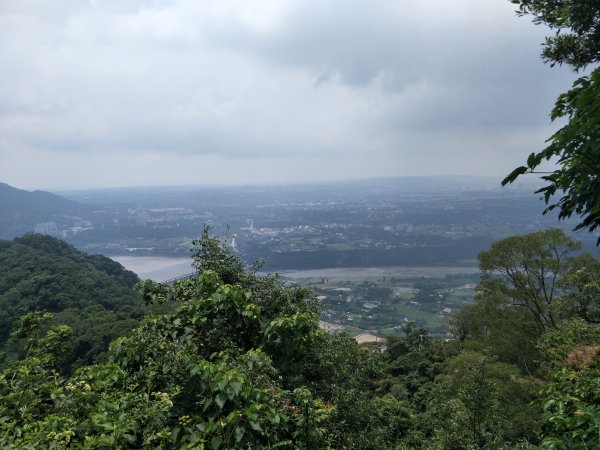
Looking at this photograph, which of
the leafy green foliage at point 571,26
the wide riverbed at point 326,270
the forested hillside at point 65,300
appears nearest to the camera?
the leafy green foliage at point 571,26

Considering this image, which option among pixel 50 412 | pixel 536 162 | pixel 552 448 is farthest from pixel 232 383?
pixel 536 162

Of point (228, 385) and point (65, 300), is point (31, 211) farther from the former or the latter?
point (228, 385)

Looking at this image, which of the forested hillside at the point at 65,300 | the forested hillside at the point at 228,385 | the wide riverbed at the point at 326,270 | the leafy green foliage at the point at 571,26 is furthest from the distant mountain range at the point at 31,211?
the leafy green foliage at the point at 571,26

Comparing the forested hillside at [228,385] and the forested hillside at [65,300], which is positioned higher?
the forested hillside at [228,385]

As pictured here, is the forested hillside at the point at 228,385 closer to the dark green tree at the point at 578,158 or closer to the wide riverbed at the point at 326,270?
the dark green tree at the point at 578,158

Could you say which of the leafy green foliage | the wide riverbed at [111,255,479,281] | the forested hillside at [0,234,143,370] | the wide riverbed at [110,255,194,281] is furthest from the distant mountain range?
the leafy green foliage

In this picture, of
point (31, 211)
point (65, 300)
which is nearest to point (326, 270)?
point (65, 300)

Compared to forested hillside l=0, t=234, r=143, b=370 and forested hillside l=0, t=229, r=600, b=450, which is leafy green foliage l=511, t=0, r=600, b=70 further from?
forested hillside l=0, t=234, r=143, b=370
